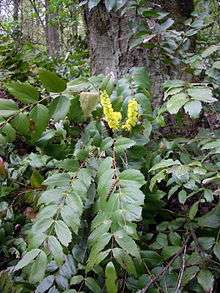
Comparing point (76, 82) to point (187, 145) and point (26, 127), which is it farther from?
point (187, 145)

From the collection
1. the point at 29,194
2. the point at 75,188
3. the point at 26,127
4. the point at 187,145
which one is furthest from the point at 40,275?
the point at 187,145

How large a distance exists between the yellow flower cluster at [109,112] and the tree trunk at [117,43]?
2.30 ft

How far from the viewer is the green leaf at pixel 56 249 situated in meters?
0.98

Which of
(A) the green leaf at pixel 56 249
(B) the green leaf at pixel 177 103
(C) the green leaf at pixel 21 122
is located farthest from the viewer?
(C) the green leaf at pixel 21 122

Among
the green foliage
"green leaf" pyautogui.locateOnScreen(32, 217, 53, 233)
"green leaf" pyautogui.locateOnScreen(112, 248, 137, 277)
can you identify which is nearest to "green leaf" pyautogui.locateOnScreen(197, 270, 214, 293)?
the green foliage

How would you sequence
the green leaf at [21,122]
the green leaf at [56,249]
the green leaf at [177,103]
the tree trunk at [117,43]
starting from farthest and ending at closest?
the tree trunk at [117,43] < the green leaf at [21,122] < the green leaf at [177,103] < the green leaf at [56,249]

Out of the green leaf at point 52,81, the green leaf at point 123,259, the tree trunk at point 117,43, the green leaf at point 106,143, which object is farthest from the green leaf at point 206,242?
the tree trunk at point 117,43

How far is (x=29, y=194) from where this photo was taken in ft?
4.98

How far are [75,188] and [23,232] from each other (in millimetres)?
536

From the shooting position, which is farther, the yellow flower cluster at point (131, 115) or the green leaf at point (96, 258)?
the yellow flower cluster at point (131, 115)

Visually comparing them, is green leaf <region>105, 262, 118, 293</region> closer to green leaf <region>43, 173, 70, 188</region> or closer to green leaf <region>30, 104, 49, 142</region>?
green leaf <region>43, 173, 70, 188</region>

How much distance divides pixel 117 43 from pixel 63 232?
1.14m

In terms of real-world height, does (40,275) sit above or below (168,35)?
below

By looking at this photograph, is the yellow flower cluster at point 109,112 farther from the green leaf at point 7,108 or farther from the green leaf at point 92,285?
the green leaf at point 92,285
